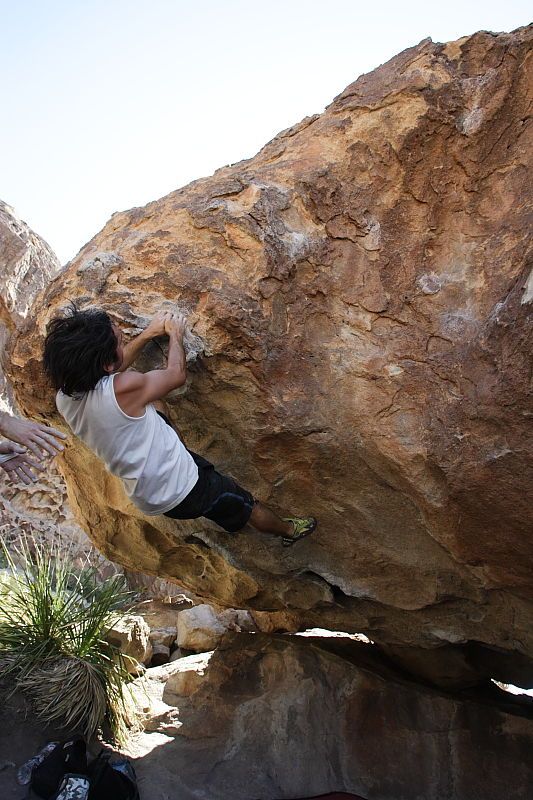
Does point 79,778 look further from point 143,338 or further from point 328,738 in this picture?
point 143,338

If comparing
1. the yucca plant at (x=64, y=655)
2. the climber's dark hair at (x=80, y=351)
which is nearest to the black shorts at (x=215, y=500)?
the climber's dark hair at (x=80, y=351)

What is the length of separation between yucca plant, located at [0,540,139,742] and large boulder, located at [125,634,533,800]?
340 millimetres

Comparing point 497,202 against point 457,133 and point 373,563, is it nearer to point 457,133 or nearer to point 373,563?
point 457,133

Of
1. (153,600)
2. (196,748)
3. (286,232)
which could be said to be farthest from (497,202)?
(153,600)

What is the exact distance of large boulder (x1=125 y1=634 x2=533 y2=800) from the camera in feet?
13.5

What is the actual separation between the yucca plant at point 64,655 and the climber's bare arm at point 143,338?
2576mm

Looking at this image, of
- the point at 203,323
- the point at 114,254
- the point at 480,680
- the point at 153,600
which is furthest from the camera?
the point at 153,600

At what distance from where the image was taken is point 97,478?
4258 millimetres

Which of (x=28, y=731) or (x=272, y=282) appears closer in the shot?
(x=272, y=282)

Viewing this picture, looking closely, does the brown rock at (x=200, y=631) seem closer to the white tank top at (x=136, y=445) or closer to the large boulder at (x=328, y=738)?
the large boulder at (x=328, y=738)

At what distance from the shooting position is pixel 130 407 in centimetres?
305

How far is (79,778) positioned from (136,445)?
2004 mm

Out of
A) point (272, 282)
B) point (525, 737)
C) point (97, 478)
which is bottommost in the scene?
point (525, 737)

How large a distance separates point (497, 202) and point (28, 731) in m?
4.15
